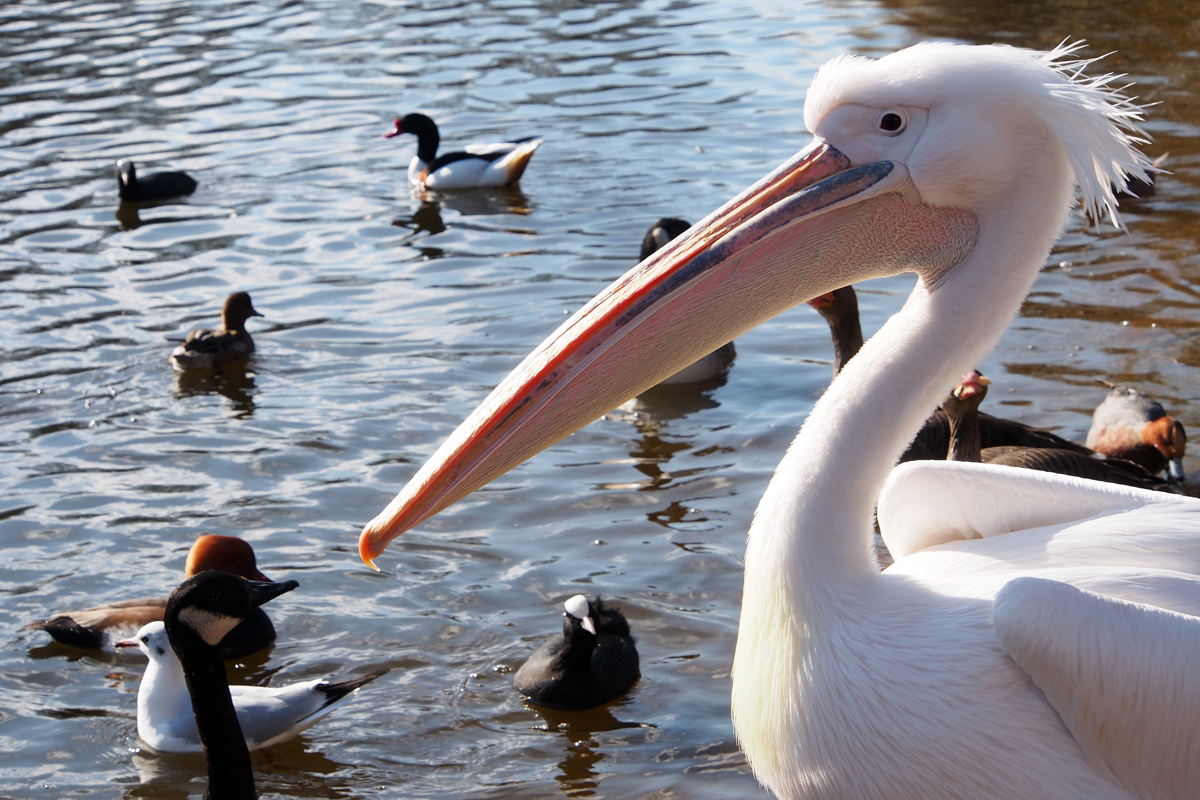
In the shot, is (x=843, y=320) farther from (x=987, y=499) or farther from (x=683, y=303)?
(x=683, y=303)

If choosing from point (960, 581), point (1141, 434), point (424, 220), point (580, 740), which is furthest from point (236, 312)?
point (960, 581)

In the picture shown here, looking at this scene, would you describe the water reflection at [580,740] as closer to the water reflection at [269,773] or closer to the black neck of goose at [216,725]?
the water reflection at [269,773]

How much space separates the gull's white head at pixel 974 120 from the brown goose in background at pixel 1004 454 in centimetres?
219

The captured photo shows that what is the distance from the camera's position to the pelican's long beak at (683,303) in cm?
224

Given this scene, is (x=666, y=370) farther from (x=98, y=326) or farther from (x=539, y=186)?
(x=539, y=186)

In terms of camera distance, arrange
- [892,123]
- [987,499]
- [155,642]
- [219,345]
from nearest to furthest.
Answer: [892,123], [987,499], [155,642], [219,345]

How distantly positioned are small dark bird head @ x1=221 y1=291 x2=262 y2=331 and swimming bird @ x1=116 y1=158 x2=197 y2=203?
2.88 metres

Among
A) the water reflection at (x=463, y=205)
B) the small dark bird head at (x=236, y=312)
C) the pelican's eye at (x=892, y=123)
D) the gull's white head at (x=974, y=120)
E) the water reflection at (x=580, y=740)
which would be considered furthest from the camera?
the water reflection at (x=463, y=205)

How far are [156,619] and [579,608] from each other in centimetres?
146

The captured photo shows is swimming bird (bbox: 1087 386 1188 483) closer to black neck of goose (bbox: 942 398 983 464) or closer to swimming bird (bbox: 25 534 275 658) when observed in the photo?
black neck of goose (bbox: 942 398 983 464)

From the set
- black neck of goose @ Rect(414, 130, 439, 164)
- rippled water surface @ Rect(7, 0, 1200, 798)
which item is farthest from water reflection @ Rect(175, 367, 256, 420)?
black neck of goose @ Rect(414, 130, 439, 164)

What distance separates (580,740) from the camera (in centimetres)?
380

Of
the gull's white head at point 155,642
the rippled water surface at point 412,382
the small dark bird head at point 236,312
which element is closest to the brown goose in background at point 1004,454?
the rippled water surface at point 412,382

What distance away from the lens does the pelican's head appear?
2.24 meters
